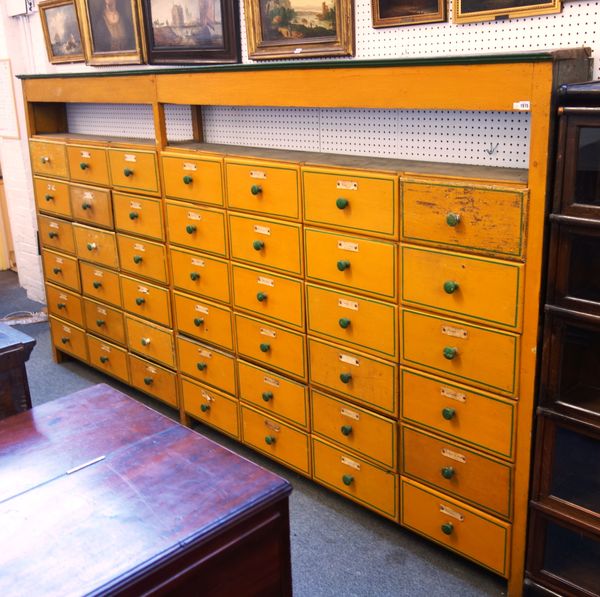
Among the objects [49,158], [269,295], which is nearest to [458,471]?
[269,295]

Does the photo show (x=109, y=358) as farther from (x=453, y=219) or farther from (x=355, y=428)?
(x=453, y=219)

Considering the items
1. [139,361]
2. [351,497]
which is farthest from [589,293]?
[139,361]

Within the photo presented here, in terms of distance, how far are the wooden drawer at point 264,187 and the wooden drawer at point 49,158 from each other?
1.63m

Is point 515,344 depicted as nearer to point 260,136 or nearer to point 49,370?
point 260,136

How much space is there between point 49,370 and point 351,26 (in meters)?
3.22

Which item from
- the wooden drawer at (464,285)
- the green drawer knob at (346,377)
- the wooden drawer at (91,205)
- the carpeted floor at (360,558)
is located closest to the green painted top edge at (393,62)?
the wooden drawer at (464,285)

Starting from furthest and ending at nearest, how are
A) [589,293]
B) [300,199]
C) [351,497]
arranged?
[351,497]
[300,199]
[589,293]

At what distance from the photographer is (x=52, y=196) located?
4.68m

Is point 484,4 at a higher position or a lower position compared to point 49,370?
higher

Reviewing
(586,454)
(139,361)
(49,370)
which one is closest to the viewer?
(586,454)

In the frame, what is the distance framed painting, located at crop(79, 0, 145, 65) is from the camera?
427cm

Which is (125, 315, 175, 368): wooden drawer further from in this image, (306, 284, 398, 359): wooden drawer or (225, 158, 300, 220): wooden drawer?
(306, 284, 398, 359): wooden drawer

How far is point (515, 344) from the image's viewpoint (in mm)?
2453

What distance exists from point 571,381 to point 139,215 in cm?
253
